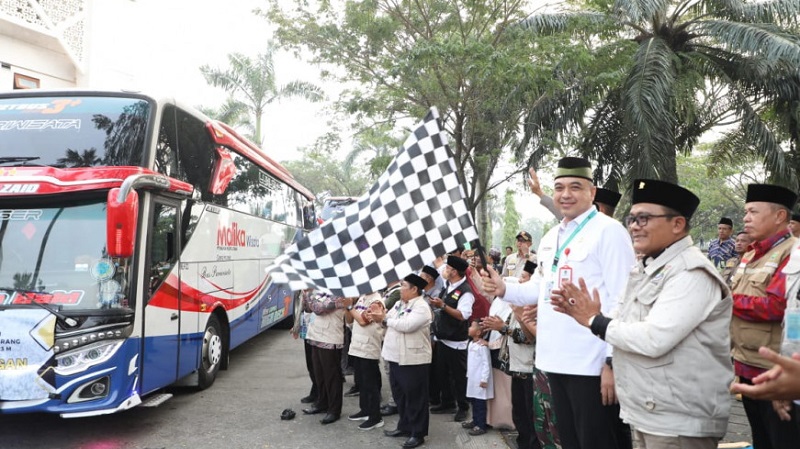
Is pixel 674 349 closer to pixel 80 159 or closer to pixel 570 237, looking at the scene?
pixel 570 237

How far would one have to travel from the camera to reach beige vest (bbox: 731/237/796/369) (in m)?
3.49

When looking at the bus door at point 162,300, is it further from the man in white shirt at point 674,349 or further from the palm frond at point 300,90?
the palm frond at point 300,90

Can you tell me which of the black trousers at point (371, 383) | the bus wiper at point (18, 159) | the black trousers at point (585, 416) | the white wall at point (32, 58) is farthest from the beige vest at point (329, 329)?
the white wall at point (32, 58)

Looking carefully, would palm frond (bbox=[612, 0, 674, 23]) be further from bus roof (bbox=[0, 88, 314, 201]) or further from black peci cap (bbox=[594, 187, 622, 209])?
black peci cap (bbox=[594, 187, 622, 209])

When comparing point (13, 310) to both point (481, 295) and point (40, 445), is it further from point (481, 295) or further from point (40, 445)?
point (481, 295)

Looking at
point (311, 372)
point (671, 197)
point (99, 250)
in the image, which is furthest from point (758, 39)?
point (99, 250)

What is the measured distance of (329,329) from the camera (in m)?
6.41

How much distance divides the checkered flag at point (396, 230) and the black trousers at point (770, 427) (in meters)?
1.94

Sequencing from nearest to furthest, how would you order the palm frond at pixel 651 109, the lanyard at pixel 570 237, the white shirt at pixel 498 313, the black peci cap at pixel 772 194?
the lanyard at pixel 570 237 → the black peci cap at pixel 772 194 → the white shirt at pixel 498 313 → the palm frond at pixel 651 109

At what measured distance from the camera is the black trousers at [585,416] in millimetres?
3092

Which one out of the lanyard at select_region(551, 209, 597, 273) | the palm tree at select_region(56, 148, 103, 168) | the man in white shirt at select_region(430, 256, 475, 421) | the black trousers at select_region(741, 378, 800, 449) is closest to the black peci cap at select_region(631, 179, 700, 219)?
the lanyard at select_region(551, 209, 597, 273)

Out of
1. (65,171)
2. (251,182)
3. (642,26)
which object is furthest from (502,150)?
(65,171)

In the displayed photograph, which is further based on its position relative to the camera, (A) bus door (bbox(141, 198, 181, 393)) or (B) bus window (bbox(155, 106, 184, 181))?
(B) bus window (bbox(155, 106, 184, 181))

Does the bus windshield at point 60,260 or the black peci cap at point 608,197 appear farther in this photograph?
the bus windshield at point 60,260
